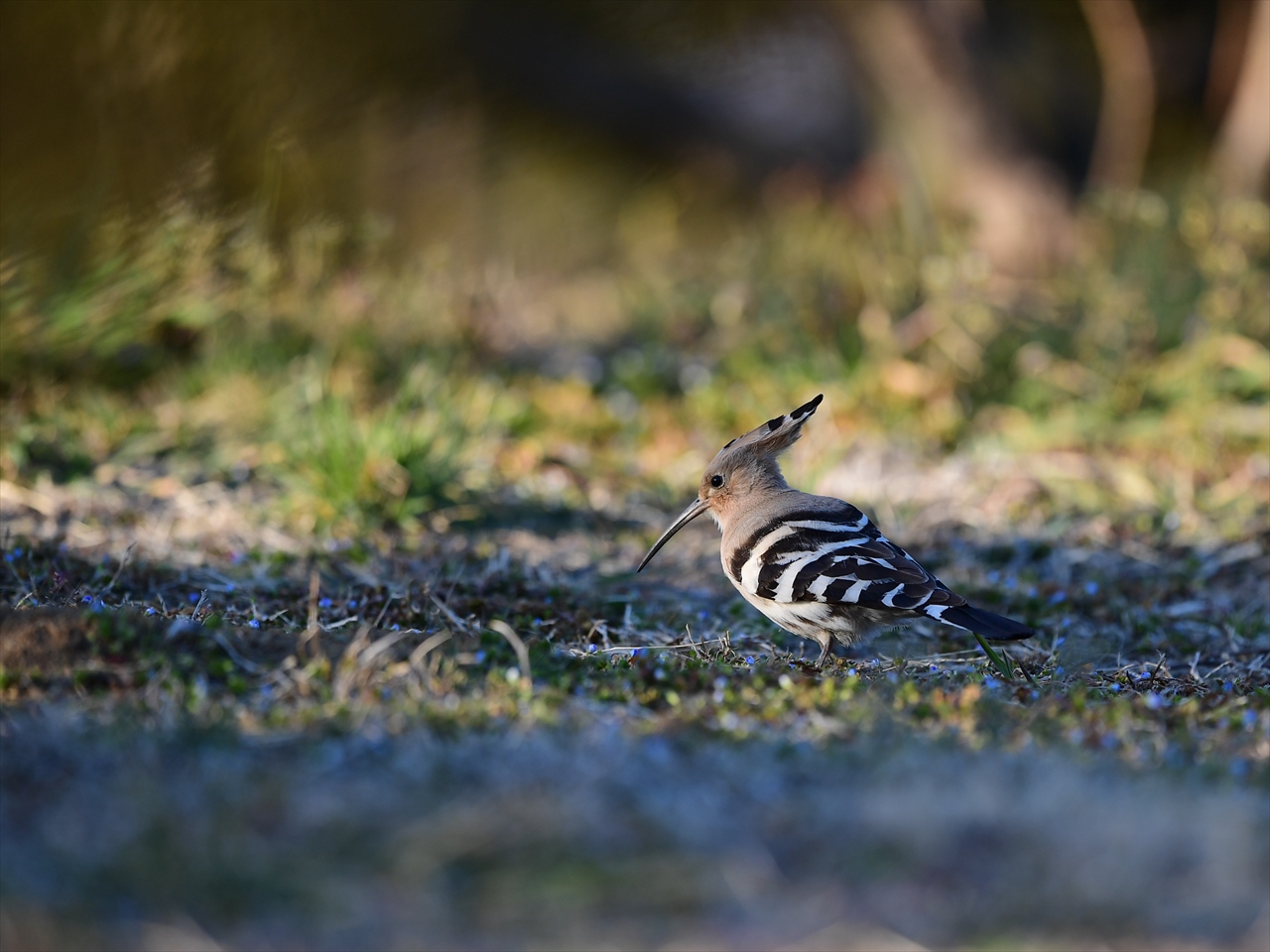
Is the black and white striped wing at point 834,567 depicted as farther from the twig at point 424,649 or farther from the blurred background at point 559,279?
the blurred background at point 559,279

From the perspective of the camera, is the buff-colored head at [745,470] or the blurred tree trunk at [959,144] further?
the blurred tree trunk at [959,144]

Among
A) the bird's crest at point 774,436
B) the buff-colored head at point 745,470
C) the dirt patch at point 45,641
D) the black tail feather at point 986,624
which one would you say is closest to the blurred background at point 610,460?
the dirt patch at point 45,641

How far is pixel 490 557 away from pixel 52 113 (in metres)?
3.17

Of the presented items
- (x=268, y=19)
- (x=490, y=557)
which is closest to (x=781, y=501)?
(x=490, y=557)

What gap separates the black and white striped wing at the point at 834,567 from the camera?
338 cm

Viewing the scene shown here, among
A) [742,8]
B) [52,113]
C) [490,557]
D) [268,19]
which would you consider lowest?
[490,557]

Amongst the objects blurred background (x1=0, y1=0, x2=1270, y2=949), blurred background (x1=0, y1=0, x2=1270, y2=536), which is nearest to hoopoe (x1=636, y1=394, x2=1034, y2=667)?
blurred background (x1=0, y1=0, x2=1270, y2=949)

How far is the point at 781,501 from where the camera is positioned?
152 inches

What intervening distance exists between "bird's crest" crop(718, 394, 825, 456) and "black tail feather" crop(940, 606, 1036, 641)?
0.78 m

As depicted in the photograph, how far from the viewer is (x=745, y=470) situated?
4.14 m

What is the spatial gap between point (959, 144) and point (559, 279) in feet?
9.63

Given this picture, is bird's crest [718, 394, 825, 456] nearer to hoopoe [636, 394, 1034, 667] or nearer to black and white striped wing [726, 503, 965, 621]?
hoopoe [636, 394, 1034, 667]

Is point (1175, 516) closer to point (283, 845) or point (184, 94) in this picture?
point (283, 845)

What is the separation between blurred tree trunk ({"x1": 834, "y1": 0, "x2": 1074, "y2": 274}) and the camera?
25.7ft
